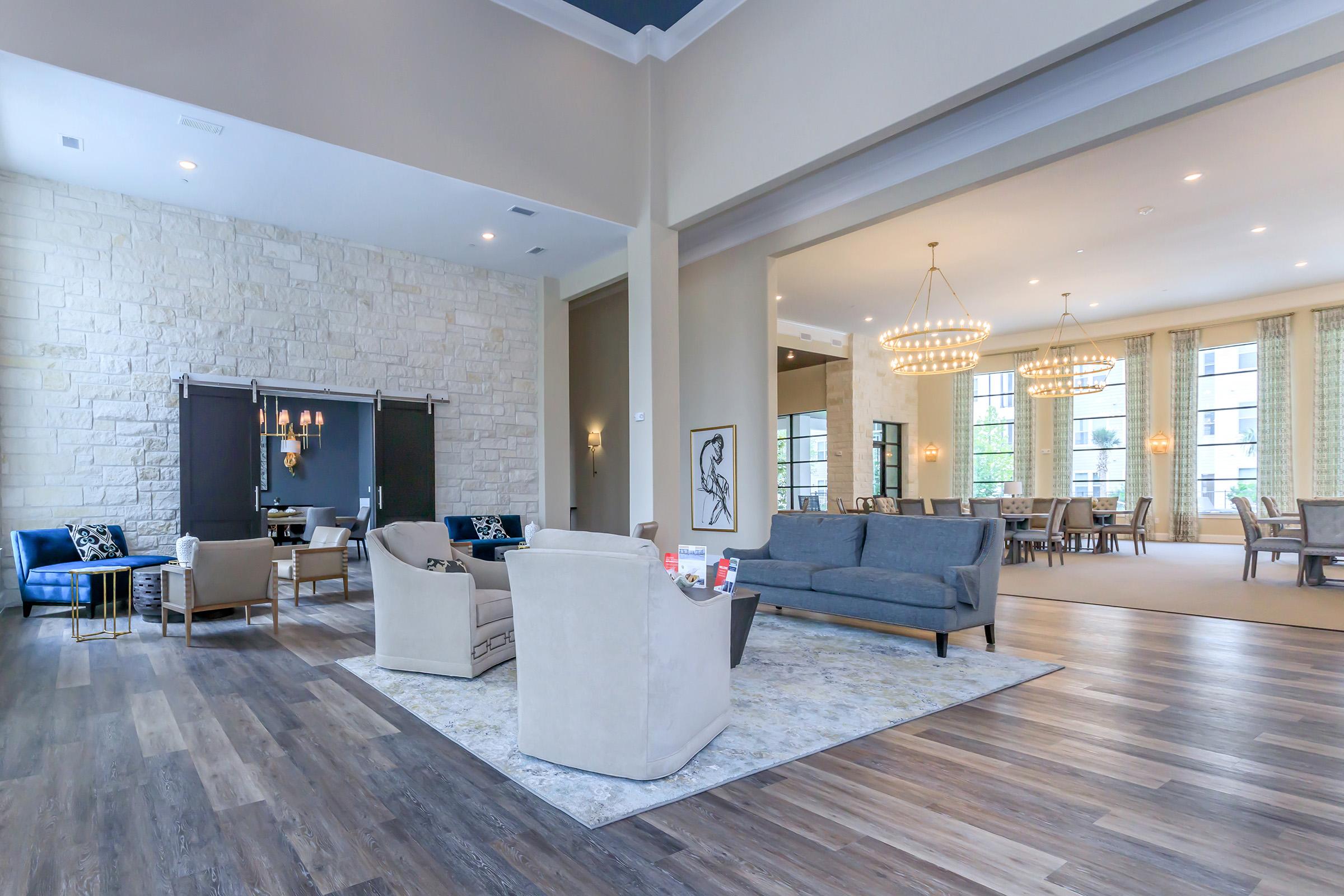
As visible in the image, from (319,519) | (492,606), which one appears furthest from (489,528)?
(492,606)

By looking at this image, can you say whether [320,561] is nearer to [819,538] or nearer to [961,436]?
[819,538]

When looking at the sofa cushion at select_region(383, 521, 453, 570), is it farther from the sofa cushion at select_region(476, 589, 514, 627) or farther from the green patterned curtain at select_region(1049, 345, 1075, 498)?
the green patterned curtain at select_region(1049, 345, 1075, 498)

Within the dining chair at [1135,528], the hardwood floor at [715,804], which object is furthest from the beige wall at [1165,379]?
the hardwood floor at [715,804]

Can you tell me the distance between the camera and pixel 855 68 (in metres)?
6.00

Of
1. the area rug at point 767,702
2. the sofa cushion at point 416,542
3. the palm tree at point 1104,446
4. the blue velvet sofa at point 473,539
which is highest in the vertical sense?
the palm tree at point 1104,446

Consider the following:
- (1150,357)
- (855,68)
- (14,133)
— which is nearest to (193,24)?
(14,133)

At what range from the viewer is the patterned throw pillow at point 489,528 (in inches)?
352

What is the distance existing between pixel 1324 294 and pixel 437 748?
595 inches

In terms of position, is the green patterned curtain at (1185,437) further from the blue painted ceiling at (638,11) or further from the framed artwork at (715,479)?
the blue painted ceiling at (638,11)

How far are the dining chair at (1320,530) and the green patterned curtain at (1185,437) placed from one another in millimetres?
5978

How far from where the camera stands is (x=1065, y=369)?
519 inches

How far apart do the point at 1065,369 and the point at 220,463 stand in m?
13.6

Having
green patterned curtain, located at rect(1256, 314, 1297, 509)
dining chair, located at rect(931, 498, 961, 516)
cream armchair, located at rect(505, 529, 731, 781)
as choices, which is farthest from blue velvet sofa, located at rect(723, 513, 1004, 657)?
green patterned curtain, located at rect(1256, 314, 1297, 509)

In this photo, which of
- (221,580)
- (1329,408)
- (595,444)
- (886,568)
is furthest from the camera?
(595,444)
